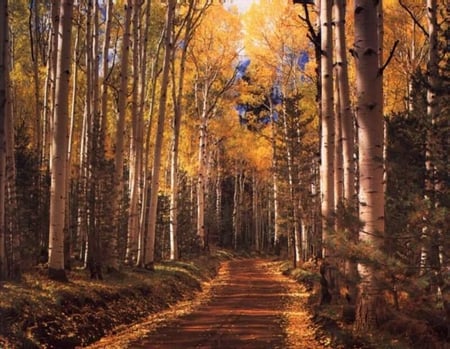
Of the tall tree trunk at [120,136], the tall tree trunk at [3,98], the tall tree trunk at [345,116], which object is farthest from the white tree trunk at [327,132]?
the tall tree trunk at [3,98]

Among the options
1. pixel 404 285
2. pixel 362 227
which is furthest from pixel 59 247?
pixel 404 285

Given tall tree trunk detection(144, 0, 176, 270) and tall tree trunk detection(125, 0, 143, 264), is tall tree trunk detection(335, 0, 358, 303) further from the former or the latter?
tall tree trunk detection(125, 0, 143, 264)

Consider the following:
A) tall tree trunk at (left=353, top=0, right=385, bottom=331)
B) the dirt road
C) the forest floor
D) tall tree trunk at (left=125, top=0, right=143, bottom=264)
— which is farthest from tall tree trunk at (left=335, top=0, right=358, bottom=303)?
tall tree trunk at (left=125, top=0, right=143, bottom=264)

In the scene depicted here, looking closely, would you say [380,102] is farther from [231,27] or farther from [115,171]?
[231,27]

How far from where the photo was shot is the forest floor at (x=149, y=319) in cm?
678

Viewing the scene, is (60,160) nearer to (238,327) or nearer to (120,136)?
(120,136)

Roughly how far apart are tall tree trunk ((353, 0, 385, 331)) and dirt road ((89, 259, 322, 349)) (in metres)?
1.43

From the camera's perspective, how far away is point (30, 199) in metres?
15.3

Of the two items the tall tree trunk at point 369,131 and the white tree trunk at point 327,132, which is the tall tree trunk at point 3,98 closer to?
the tall tree trunk at point 369,131

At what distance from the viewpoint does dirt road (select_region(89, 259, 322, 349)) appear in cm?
735

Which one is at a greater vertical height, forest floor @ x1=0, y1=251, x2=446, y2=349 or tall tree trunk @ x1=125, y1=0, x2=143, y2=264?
tall tree trunk @ x1=125, y1=0, x2=143, y2=264

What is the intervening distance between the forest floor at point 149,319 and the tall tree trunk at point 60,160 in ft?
1.58

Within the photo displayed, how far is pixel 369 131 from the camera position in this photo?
20.0 feet

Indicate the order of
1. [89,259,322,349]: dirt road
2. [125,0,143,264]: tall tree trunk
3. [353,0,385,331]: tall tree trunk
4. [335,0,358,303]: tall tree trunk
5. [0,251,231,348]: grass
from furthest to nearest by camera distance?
[125,0,143,264]: tall tree trunk < [335,0,358,303]: tall tree trunk < [89,259,322,349]: dirt road < [0,251,231,348]: grass < [353,0,385,331]: tall tree trunk
